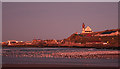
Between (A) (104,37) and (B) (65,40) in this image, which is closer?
(A) (104,37)

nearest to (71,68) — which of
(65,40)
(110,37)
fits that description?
(110,37)

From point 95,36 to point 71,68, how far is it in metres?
128

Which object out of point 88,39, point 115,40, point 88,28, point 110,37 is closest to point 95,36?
point 88,39

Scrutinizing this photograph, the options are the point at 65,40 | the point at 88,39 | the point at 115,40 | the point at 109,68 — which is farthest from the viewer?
the point at 65,40

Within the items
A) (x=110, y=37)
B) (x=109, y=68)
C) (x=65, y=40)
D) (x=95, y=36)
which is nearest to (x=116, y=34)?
(x=110, y=37)

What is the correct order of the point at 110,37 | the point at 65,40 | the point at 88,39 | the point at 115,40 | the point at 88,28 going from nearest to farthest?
the point at 115,40 → the point at 110,37 → the point at 88,39 → the point at 65,40 → the point at 88,28

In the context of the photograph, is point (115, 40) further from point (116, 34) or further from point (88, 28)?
point (88, 28)

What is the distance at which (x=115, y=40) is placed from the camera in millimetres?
125188

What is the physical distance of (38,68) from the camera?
2423 centimetres

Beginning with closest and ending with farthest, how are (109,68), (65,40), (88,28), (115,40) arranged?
(109,68), (115,40), (65,40), (88,28)

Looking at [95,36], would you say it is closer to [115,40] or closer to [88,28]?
[115,40]

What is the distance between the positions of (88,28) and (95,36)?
42029 mm

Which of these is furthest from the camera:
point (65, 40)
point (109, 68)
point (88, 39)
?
point (65, 40)

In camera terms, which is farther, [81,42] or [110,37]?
[81,42]
